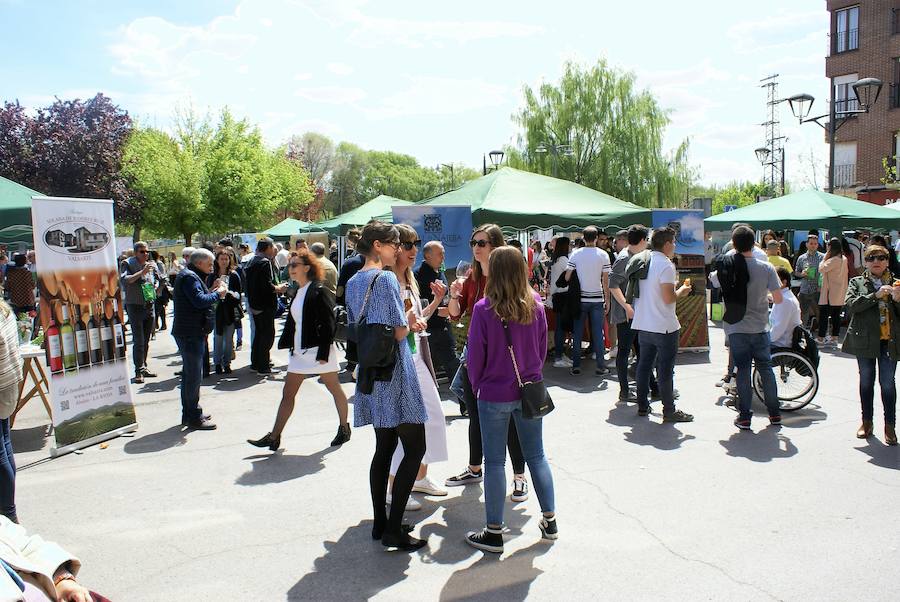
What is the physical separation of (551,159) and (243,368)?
2629 centimetres

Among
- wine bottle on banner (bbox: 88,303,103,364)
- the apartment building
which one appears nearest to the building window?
the apartment building

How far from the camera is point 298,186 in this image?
42.5 m

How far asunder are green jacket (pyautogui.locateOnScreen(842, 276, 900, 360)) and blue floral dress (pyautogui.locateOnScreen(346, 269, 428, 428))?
13.2ft

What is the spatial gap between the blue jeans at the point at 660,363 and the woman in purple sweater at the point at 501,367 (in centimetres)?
307

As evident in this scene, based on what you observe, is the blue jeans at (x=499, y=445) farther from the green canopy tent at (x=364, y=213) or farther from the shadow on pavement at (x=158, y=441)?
the green canopy tent at (x=364, y=213)

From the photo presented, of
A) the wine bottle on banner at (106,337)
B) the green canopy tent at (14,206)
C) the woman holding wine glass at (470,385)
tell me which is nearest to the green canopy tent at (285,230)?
the green canopy tent at (14,206)

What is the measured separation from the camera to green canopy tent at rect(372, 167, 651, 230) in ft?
37.0

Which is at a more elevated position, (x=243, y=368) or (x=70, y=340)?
(x=70, y=340)

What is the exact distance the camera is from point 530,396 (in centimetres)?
384

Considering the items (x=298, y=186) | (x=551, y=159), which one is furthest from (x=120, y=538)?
(x=298, y=186)

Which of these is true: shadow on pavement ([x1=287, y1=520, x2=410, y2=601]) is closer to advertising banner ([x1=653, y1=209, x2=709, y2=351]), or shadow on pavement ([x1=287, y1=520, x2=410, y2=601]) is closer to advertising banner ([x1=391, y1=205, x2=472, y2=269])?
advertising banner ([x1=391, y1=205, x2=472, y2=269])

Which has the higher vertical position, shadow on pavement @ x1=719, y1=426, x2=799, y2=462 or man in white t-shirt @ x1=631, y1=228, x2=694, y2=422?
man in white t-shirt @ x1=631, y1=228, x2=694, y2=422

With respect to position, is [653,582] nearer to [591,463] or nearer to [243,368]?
[591,463]

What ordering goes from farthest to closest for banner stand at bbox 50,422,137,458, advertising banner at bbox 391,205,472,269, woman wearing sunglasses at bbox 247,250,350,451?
advertising banner at bbox 391,205,472,269 → banner stand at bbox 50,422,137,458 → woman wearing sunglasses at bbox 247,250,350,451
